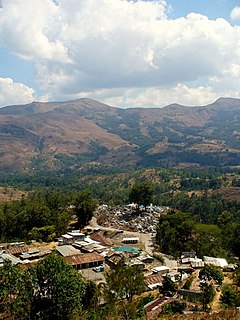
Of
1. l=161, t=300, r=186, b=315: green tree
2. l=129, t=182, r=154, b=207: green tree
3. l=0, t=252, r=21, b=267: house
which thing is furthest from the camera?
l=129, t=182, r=154, b=207: green tree

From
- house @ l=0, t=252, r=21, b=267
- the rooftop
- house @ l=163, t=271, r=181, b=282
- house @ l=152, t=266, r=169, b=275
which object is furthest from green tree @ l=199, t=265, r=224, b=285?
house @ l=0, t=252, r=21, b=267

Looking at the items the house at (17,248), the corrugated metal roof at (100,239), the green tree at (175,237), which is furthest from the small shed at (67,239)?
the green tree at (175,237)

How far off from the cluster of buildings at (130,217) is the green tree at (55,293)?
115 feet

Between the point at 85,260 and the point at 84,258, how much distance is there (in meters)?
0.41

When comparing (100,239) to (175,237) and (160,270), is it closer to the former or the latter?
(175,237)

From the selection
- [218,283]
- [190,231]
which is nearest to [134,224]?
[190,231]

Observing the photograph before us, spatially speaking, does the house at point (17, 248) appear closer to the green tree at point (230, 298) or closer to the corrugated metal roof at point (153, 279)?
the corrugated metal roof at point (153, 279)

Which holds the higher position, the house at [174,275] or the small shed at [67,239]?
the small shed at [67,239]

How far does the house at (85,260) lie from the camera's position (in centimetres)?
3706

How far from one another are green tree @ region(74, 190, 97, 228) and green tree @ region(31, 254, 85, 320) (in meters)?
31.1

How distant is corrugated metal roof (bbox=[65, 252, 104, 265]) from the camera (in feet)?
122

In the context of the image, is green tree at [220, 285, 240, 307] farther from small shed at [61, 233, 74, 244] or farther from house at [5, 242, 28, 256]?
house at [5, 242, 28, 256]

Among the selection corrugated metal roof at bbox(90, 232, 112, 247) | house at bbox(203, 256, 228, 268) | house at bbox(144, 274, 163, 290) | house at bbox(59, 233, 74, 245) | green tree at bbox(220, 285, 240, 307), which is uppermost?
green tree at bbox(220, 285, 240, 307)

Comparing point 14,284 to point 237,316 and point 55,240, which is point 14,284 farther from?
point 55,240
